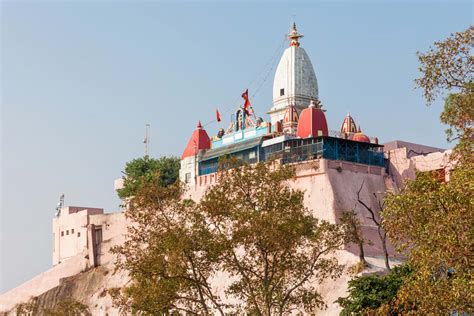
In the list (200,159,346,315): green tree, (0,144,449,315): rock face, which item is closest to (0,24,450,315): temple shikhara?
(0,144,449,315): rock face

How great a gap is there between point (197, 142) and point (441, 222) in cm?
4463

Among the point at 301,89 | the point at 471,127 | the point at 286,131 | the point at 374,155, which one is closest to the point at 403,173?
the point at 374,155

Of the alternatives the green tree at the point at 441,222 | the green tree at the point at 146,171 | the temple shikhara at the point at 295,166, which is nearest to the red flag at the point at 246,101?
the temple shikhara at the point at 295,166

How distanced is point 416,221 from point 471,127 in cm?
388

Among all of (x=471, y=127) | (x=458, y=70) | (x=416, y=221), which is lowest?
(x=416, y=221)

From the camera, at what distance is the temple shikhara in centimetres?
5291

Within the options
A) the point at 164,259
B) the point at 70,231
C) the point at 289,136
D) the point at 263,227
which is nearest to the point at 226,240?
the point at 263,227

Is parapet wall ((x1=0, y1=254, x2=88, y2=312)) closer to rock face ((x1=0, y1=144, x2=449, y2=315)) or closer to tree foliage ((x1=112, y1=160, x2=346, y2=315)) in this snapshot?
rock face ((x1=0, y1=144, x2=449, y2=315))

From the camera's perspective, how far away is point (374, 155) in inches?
2224

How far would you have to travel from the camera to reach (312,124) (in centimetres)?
5734

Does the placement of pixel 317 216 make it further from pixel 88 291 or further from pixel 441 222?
pixel 441 222

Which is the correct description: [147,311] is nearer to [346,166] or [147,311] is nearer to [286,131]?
[346,166]

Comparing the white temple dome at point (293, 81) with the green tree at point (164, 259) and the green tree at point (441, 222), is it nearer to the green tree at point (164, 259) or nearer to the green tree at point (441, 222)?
the green tree at point (164, 259)

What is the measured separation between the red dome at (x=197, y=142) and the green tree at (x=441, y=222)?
41071 millimetres
